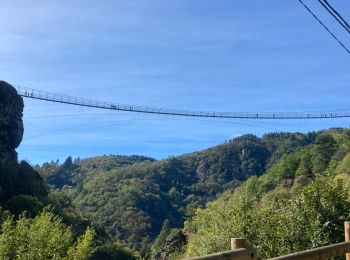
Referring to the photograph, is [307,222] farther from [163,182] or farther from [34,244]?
[163,182]

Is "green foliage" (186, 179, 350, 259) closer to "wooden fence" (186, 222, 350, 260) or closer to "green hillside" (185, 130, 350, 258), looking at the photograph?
"green hillside" (185, 130, 350, 258)

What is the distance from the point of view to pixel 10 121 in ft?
231

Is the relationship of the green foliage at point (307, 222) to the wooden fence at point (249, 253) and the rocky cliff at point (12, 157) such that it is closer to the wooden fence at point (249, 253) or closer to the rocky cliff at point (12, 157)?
the wooden fence at point (249, 253)

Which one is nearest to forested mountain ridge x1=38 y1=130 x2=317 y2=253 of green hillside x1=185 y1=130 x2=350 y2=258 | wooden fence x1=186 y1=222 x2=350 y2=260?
green hillside x1=185 y1=130 x2=350 y2=258

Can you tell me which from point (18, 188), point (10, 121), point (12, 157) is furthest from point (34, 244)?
point (10, 121)

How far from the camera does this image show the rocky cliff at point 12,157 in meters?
63.9

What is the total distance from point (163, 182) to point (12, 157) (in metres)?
98.5

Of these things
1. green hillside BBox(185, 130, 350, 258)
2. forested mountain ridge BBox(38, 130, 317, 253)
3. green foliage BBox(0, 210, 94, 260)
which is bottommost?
forested mountain ridge BBox(38, 130, 317, 253)

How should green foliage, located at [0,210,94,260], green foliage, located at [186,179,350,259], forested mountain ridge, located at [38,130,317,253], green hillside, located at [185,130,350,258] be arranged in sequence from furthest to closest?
forested mountain ridge, located at [38,130,317,253]
green foliage, located at [0,210,94,260]
green hillside, located at [185,130,350,258]
green foliage, located at [186,179,350,259]

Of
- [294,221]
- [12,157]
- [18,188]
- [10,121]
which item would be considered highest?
[10,121]

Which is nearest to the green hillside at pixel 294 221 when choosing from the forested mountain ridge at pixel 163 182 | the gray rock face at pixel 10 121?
the gray rock face at pixel 10 121

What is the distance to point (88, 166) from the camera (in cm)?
19600

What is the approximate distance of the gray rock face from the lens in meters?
67.9

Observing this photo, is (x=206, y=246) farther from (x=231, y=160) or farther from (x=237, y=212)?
(x=231, y=160)
